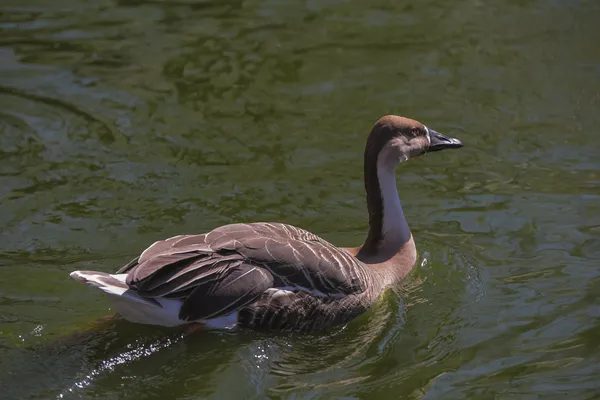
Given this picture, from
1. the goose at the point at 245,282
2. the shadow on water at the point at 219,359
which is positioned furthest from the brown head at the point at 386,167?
the shadow on water at the point at 219,359

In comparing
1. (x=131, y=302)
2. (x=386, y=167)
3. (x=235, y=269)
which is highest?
(x=386, y=167)

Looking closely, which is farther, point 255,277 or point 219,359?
point 255,277

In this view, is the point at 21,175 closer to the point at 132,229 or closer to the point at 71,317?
the point at 132,229

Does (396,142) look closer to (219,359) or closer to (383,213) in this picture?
(383,213)

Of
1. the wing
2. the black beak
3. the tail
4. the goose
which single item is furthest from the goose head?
the tail

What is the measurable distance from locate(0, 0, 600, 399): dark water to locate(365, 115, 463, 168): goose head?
40.7 inches

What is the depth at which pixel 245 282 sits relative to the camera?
7406 mm

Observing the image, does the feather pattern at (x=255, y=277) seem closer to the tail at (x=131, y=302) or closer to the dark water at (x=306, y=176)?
the tail at (x=131, y=302)

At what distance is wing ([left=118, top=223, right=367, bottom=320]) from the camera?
23.8ft

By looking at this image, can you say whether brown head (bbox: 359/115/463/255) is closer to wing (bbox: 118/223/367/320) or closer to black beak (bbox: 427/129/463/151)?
black beak (bbox: 427/129/463/151)

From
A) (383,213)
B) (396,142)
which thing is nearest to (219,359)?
(383,213)

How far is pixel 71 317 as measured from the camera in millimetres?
7715

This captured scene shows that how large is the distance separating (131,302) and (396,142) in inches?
109

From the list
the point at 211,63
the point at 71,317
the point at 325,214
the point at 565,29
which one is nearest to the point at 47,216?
the point at 71,317
